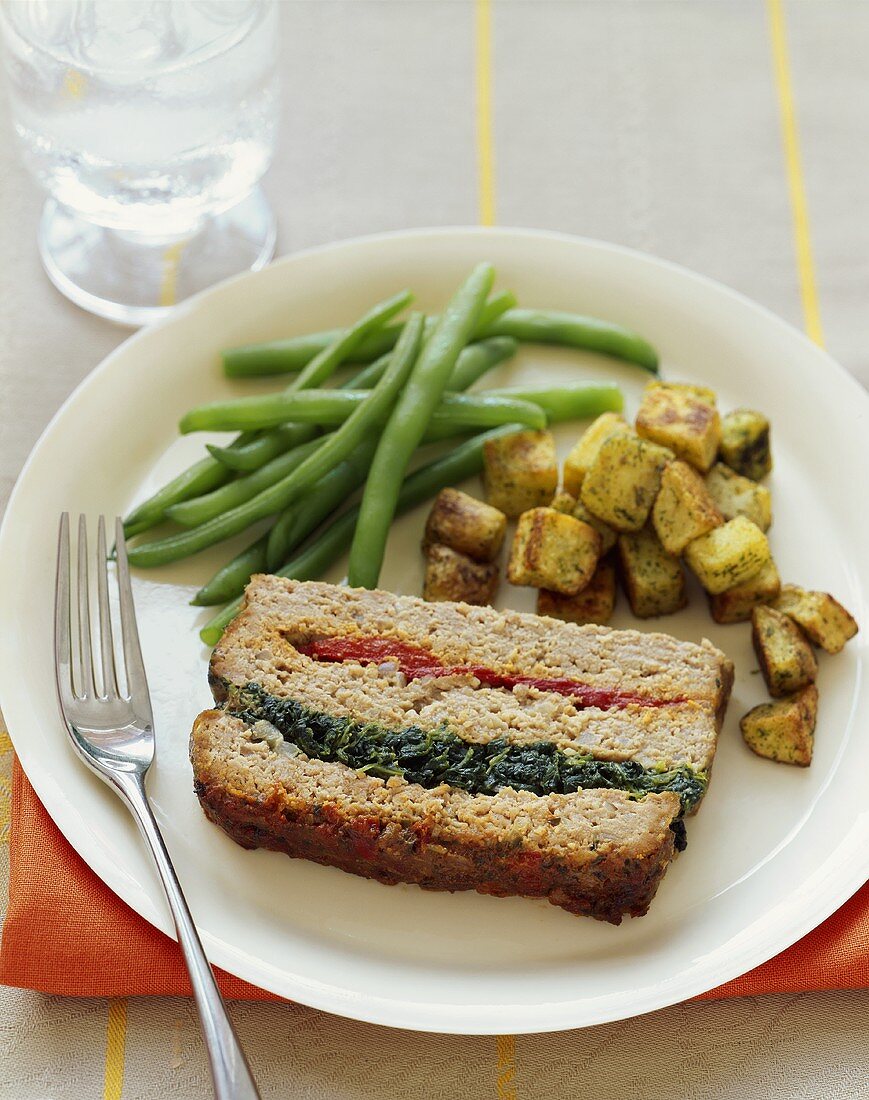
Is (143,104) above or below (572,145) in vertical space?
above

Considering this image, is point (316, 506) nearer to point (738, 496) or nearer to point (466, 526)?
point (466, 526)

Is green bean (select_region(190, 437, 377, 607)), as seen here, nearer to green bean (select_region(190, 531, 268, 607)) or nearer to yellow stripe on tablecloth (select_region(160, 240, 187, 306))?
green bean (select_region(190, 531, 268, 607))

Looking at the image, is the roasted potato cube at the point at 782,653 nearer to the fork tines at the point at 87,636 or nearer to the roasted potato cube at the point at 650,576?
the roasted potato cube at the point at 650,576

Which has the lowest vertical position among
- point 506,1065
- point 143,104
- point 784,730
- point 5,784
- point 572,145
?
point 506,1065

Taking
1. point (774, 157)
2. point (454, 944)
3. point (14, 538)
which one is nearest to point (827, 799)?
point (454, 944)

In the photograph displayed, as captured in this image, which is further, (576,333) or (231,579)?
(576,333)

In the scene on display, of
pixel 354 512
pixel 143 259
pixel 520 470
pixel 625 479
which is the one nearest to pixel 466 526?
pixel 520 470

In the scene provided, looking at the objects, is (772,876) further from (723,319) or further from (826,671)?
(723,319)
